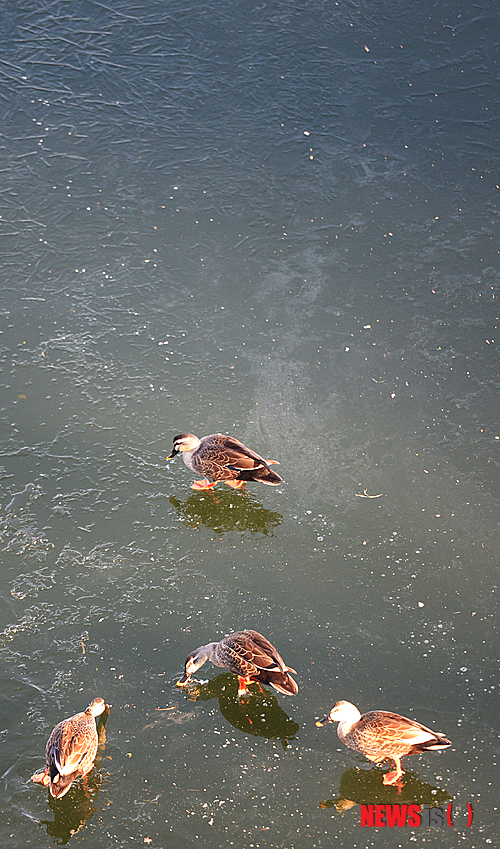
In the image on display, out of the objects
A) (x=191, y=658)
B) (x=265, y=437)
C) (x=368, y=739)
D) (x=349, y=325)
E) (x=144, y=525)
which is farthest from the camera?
(x=349, y=325)

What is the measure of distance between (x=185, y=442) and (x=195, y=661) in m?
1.85

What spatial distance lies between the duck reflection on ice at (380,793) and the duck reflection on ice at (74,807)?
127 centimetres

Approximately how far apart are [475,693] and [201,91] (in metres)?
8.08

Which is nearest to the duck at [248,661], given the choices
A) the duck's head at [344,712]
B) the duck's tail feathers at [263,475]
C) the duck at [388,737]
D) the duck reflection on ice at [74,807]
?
the duck's head at [344,712]

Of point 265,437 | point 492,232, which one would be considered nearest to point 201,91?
point 492,232

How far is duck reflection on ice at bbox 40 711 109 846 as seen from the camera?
386cm

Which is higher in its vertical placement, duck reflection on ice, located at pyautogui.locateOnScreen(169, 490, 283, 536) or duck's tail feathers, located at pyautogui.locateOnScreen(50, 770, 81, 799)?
duck's tail feathers, located at pyautogui.locateOnScreen(50, 770, 81, 799)

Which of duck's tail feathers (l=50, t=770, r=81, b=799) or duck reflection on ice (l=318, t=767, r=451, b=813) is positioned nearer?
duck's tail feathers (l=50, t=770, r=81, b=799)

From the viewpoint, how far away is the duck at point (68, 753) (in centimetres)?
382

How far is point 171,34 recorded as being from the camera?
10.0m

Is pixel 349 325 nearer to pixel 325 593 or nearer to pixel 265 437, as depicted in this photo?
pixel 265 437

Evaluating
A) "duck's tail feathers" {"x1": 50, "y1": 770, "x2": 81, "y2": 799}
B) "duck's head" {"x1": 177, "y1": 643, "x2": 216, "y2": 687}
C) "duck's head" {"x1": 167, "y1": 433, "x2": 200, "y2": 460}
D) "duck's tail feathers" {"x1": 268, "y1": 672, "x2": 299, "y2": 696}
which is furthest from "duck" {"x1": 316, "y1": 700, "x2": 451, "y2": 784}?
"duck's head" {"x1": 167, "y1": 433, "x2": 200, "y2": 460}

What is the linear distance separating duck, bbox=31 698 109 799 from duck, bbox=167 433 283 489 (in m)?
2.14

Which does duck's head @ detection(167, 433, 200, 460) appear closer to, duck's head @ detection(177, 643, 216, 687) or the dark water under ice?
the dark water under ice
